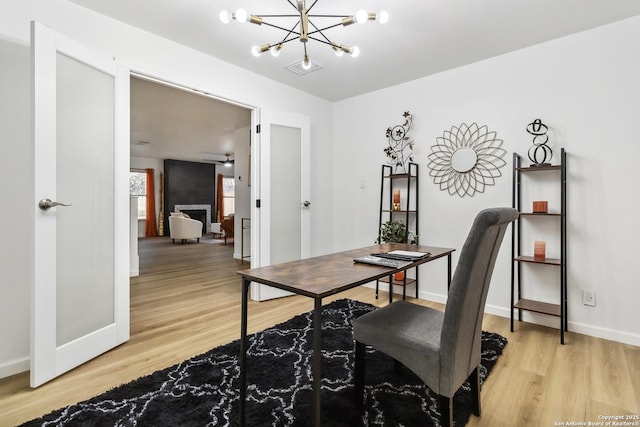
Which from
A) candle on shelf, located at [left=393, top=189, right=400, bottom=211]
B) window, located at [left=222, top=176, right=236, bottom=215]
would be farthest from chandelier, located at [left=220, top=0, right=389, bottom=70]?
window, located at [left=222, top=176, right=236, bottom=215]

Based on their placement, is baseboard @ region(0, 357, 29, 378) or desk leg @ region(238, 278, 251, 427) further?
baseboard @ region(0, 357, 29, 378)

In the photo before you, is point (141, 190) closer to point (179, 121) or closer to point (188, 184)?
point (188, 184)

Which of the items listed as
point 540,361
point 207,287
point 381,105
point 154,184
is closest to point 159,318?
point 207,287

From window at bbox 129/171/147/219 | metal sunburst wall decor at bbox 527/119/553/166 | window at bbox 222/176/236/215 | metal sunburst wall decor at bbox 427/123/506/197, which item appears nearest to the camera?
metal sunburst wall decor at bbox 527/119/553/166

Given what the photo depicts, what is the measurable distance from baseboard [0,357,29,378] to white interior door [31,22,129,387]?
0.96ft

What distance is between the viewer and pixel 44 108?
1784mm

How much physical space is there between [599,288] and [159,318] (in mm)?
3642

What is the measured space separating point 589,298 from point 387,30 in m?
2.63

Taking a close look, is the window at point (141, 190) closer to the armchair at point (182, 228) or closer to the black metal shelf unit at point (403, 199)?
the armchair at point (182, 228)

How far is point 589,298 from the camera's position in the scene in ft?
8.17

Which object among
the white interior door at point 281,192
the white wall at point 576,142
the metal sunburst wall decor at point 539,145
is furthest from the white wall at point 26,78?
the metal sunburst wall decor at point 539,145

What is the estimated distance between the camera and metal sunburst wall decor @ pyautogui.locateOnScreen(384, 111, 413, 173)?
3527mm

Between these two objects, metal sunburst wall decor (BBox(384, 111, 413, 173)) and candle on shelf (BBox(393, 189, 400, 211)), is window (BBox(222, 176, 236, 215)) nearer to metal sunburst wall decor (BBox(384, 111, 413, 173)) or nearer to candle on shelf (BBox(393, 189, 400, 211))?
metal sunburst wall decor (BBox(384, 111, 413, 173))

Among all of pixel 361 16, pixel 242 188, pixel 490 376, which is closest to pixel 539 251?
pixel 490 376
